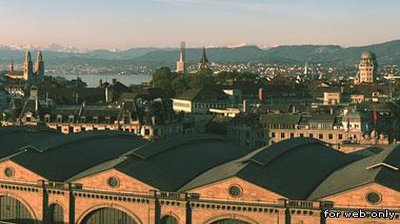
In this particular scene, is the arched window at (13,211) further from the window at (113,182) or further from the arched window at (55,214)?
the window at (113,182)

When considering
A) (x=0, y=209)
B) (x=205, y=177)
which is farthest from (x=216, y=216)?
Result: (x=0, y=209)

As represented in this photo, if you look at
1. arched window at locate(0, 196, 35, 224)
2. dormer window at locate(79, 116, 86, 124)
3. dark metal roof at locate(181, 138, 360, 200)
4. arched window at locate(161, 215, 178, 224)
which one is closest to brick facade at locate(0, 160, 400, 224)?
arched window at locate(161, 215, 178, 224)

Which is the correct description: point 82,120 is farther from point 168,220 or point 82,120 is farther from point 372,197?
point 372,197

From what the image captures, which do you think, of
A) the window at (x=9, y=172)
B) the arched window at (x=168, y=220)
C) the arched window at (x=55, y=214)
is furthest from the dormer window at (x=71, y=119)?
the arched window at (x=168, y=220)

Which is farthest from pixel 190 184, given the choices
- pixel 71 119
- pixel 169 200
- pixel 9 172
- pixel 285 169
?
pixel 71 119

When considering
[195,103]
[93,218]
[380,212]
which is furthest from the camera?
[195,103]

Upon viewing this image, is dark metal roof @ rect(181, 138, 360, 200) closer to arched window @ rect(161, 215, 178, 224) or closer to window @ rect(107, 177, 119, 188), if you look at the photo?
arched window @ rect(161, 215, 178, 224)

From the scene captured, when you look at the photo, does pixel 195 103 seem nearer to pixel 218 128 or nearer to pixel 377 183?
pixel 218 128
